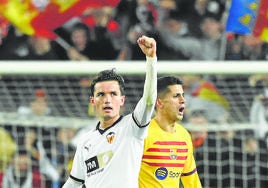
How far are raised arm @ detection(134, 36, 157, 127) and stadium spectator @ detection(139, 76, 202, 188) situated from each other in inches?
22.7

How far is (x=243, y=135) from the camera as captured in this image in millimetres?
7809

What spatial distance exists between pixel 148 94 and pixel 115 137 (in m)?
0.39

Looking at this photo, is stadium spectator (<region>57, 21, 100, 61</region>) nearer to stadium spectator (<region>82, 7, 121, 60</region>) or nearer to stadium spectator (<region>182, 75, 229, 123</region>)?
stadium spectator (<region>82, 7, 121, 60</region>)

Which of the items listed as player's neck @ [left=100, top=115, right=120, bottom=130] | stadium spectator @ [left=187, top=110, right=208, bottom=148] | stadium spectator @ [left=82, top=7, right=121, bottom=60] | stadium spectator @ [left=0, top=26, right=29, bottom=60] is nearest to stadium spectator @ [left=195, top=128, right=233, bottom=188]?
stadium spectator @ [left=187, top=110, right=208, bottom=148]

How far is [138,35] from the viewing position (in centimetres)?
862

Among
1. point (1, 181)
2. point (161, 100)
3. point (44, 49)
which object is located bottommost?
point (1, 181)

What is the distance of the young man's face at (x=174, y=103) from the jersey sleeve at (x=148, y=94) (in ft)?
2.19

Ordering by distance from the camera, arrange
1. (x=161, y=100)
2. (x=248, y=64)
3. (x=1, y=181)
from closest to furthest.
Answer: (x=161, y=100) < (x=248, y=64) < (x=1, y=181)

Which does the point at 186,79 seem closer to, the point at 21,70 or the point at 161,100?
the point at 21,70

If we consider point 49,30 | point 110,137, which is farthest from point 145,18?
point 110,137

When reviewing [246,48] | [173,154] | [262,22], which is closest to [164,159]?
[173,154]

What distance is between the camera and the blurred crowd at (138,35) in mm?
8547

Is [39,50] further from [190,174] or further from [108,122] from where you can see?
[108,122]

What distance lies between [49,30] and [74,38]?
11.3 inches
